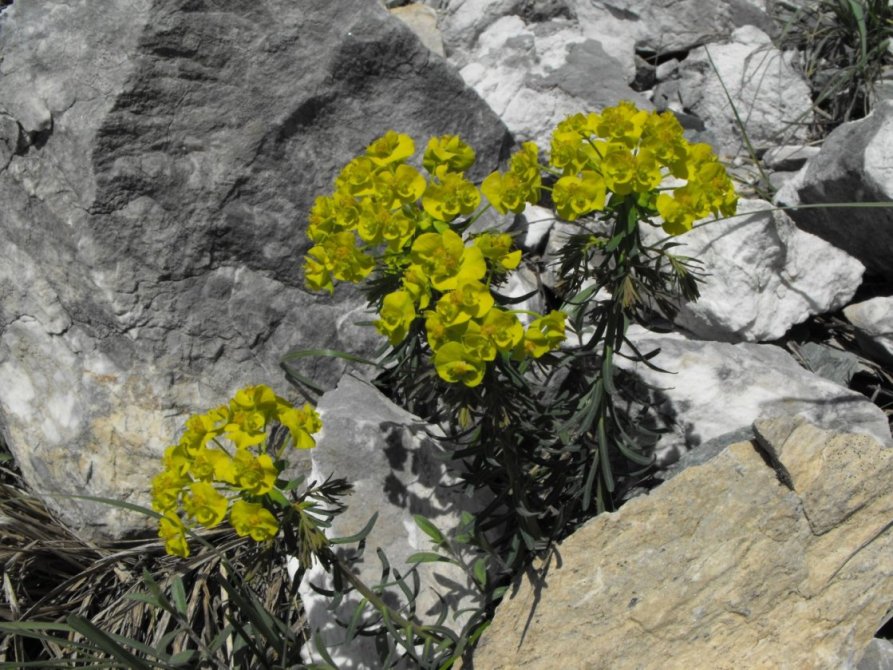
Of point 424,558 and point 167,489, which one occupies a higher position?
point 167,489

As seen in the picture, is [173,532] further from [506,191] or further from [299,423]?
[506,191]

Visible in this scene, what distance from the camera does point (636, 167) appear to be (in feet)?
7.01

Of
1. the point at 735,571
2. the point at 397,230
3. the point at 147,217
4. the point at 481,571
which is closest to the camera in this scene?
the point at 397,230

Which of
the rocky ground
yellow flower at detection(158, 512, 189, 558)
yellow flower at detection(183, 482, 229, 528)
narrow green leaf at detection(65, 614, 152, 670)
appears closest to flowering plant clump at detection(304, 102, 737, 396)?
yellow flower at detection(183, 482, 229, 528)

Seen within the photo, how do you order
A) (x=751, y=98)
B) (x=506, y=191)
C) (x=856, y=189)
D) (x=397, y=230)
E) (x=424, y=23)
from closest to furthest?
(x=397, y=230)
(x=506, y=191)
(x=856, y=189)
(x=751, y=98)
(x=424, y=23)

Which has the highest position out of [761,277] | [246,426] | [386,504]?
[246,426]

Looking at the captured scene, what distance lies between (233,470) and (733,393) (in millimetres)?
1869

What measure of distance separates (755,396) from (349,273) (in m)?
1.69

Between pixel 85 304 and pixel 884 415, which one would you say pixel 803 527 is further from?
pixel 85 304

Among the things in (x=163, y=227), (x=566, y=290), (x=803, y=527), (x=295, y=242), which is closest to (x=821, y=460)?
(x=803, y=527)

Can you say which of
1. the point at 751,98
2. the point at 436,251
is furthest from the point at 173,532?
the point at 751,98

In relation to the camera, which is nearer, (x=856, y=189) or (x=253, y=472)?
(x=253, y=472)

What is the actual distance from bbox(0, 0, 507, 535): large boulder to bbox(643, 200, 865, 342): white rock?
135 centimetres

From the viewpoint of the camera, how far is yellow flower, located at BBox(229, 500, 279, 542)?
7.07 feet
